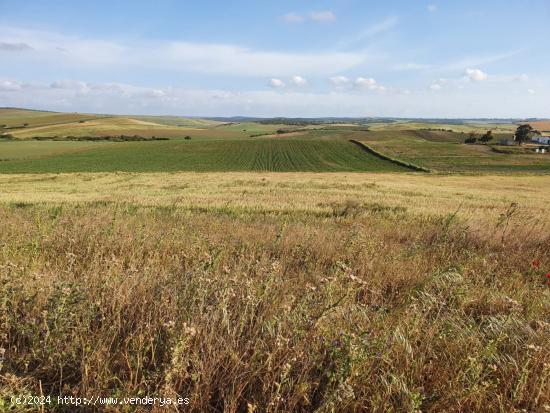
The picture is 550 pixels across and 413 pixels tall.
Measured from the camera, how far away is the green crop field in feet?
192

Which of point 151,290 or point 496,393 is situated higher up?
point 151,290

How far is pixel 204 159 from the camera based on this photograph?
71.0m

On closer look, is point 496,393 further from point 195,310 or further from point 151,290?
point 151,290

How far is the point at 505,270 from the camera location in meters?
5.54

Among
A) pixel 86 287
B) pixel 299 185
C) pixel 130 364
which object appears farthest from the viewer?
pixel 299 185

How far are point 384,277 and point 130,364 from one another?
3.28m

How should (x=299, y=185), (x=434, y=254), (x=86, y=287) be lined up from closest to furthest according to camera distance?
(x=86, y=287), (x=434, y=254), (x=299, y=185)

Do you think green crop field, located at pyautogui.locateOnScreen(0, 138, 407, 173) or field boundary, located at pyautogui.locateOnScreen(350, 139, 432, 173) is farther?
green crop field, located at pyautogui.locateOnScreen(0, 138, 407, 173)

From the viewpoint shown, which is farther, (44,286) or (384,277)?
(384,277)

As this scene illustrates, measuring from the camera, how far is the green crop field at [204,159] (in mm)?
58375

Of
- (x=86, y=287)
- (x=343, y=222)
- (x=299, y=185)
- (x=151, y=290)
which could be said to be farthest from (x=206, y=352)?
(x=299, y=185)

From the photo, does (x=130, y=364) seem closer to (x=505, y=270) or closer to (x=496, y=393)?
(x=496, y=393)

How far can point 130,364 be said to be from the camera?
7.75 feet

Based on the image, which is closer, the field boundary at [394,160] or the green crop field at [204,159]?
the field boundary at [394,160]
